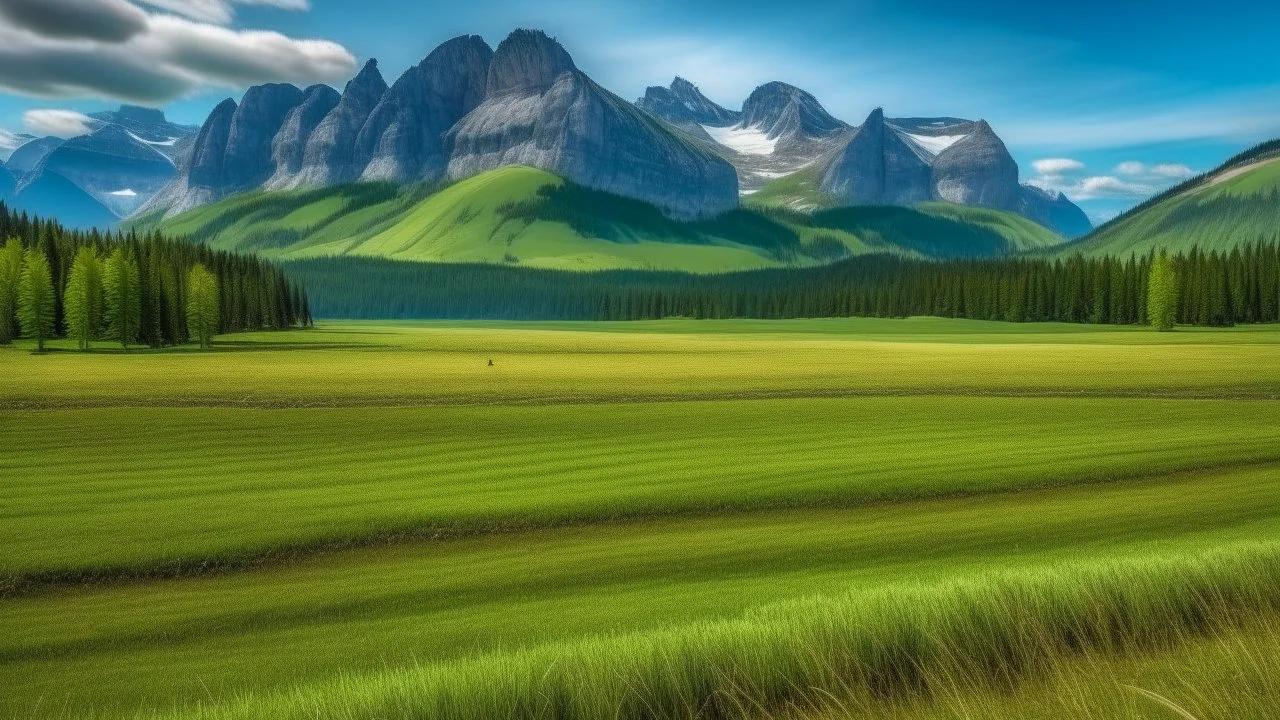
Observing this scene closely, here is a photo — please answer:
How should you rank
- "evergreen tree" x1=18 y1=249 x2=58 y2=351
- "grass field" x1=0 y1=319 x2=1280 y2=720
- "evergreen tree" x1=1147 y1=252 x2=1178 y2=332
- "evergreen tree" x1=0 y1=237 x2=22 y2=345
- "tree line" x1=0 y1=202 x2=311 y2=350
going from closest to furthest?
"grass field" x1=0 y1=319 x2=1280 y2=720, "evergreen tree" x1=18 y1=249 x2=58 y2=351, "tree line" x1=0 y1=202 x2=311 y2=350, "evergreen tree" x1=0 y1=237 x2=22 y2=345, "evergreen tree" x1=1147 y1=252 x2=1178 y2=332

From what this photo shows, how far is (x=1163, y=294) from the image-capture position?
142 m

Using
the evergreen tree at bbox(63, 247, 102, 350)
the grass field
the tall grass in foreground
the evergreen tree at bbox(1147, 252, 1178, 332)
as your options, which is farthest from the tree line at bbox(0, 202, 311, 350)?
the evergreen tree at bbox(1147, 252, 1178, 332)

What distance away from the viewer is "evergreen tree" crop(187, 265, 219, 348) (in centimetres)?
10606

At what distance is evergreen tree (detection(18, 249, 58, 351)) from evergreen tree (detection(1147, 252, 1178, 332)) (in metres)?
163

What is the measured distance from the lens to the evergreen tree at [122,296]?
9688 centimetres

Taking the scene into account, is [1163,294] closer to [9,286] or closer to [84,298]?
[84,298]

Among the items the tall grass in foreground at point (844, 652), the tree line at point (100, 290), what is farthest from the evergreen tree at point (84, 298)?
the tall grass in foreground at point (844, 652)

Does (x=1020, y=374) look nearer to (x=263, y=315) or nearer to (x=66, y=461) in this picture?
(x=66, y=461)

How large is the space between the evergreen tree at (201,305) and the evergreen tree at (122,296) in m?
5.79

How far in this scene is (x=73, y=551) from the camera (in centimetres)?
2047

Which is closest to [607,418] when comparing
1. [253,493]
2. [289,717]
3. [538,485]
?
[538,485]

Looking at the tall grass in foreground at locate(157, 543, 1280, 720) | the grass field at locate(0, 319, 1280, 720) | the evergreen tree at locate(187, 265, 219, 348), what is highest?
the evergreen tree at locate(187, 265, 219, 348)

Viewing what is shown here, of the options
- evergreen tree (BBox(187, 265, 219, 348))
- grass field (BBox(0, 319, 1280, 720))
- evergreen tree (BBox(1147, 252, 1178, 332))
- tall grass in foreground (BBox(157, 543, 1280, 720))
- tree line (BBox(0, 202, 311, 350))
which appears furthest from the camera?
evergreen tree (BBox(1147, 252, 1178, 332))

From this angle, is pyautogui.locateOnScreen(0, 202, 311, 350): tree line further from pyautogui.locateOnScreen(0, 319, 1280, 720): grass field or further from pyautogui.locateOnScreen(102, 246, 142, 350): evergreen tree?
pyautogui.locateOnScreen(0, 319, 1280, 720): grass field
